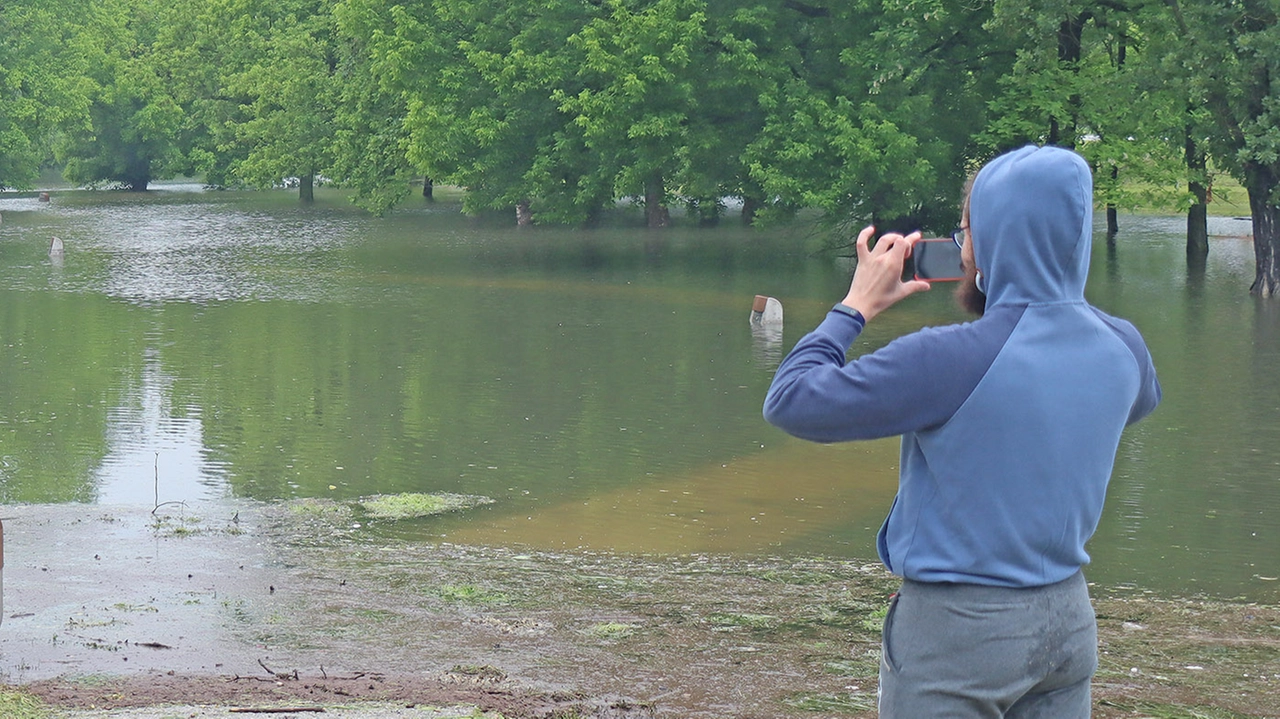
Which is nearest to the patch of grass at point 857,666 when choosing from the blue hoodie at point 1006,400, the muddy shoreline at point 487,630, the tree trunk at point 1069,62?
the muddy shoreline at point 487,630

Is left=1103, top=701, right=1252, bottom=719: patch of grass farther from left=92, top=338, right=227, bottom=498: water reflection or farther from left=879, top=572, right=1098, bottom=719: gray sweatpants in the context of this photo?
left=92, top=338, right=227, bottom=498: water reflection

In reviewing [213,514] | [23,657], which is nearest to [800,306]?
[213,514]

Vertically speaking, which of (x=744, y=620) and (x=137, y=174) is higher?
(x=137, y=174)

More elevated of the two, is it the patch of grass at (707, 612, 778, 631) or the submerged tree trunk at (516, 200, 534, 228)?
the submerged tree trunk at (516, 200, 534, 228)

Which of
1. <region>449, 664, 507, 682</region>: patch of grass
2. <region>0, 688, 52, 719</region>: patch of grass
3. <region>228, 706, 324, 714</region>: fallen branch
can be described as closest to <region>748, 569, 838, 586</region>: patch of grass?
<region>449, 664, 507, 682</region>: patch of grass

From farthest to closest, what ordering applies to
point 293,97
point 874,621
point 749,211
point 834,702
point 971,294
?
point 293,97 < point 749,211 < point 874,621 < point 834,702 < point 971,294

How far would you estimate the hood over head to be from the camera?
9.18 feet

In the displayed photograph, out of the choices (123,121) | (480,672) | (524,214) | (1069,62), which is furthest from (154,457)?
(123,121)

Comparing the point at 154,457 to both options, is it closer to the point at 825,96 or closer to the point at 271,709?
the point at 271,709

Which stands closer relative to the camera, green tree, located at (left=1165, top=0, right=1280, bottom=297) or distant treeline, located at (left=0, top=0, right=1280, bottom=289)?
green tree, located at (left=1165, top=0, right=1280, bottom=297)

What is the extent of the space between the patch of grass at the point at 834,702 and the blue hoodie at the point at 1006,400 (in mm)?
3188

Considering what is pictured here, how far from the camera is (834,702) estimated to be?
19.8 feet

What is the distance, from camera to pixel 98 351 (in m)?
19.2

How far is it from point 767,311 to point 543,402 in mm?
7344
